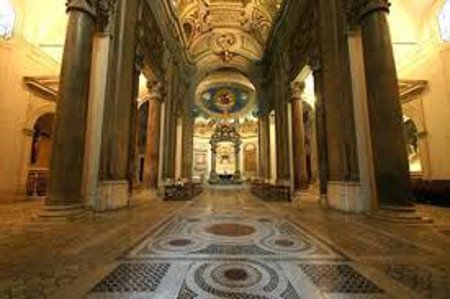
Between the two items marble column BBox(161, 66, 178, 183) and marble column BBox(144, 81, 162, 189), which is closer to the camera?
marble column BBox(144, 81, 162, 189)

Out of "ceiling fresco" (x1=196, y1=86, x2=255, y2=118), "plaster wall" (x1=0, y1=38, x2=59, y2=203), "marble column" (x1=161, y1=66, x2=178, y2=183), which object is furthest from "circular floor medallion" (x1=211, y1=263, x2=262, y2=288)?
"ceiling fresco" (x1=196, y1=86, x2=255, y2=118)

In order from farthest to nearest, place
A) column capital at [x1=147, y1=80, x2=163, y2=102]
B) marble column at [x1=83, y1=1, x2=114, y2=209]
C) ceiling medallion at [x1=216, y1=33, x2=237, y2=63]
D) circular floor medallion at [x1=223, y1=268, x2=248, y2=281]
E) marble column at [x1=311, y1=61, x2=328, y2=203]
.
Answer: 1. ceiling medallion at [x1=216, y1=33, x2=237, y2=63]
2. column capital at [x1=147, y1=80, x2=163, y2=102]
3. marble column at [x1=311, y1=61, x2=328, y2=203]
4. marble column at [x1=83, y1=1, x2=114, y2=209]
5. circular floor medallion at [x1=223, y1=268, x2=248, y2=281]

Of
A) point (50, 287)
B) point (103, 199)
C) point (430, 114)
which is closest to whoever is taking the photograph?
point (50, 287)

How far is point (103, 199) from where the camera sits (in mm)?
5910

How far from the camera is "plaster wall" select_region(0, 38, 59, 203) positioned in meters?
7.99

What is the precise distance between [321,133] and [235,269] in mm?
6151

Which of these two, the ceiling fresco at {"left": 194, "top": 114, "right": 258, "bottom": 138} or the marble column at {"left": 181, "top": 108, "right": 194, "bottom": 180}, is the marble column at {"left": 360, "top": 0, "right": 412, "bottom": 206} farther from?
the ceiling fresco at {"left": 194, "top": 114, "right": 258, "bottom": 138}

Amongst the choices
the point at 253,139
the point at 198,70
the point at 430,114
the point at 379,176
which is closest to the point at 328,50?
the point at 379,176

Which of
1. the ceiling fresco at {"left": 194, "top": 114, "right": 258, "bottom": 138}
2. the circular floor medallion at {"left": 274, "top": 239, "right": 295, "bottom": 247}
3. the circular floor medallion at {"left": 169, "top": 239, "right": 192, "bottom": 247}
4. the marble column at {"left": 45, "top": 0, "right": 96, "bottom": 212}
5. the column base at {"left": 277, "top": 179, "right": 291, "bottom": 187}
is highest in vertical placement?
the ceiling fresco at {"left": 194, "top": 114, "right": 258, "bottom": 138}

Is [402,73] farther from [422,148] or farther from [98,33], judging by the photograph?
[98,33]

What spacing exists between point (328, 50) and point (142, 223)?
22.3 feet

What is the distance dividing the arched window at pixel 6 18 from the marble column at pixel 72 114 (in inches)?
205

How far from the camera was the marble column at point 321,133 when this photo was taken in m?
7.38

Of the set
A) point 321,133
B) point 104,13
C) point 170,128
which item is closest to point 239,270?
point 321,133
